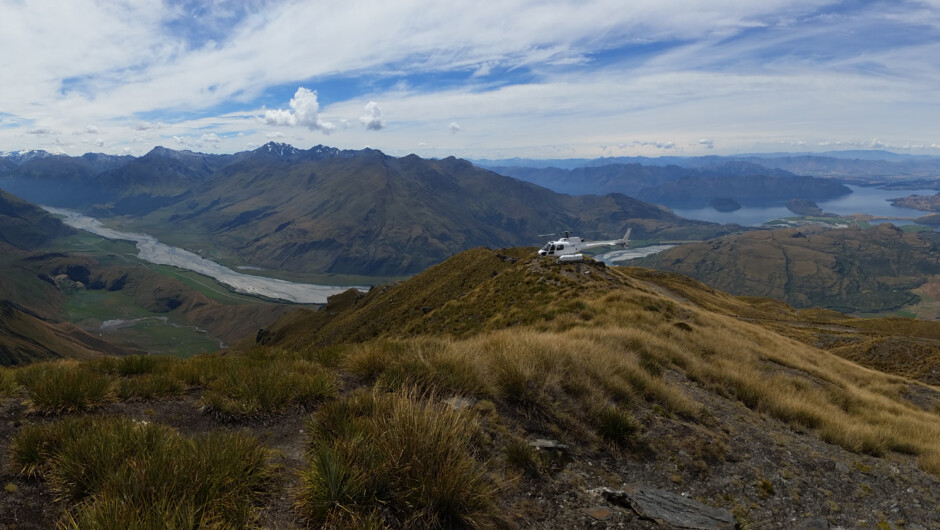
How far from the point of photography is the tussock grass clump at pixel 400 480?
428 centimetres

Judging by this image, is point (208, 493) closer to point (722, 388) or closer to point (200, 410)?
point (200, 410)

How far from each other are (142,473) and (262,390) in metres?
3.41

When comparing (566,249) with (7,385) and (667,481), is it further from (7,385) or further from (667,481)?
(7,385)

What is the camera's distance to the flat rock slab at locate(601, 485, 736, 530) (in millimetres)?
5594

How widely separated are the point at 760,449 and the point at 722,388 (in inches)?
156

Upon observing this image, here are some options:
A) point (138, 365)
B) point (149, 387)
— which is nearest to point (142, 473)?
point (149, 387)

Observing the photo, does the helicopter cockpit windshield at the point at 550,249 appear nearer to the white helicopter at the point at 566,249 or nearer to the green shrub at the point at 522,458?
the white helicopter at the point at 566,249

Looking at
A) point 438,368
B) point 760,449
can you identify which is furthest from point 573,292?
point 438,368

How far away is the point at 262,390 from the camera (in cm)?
746

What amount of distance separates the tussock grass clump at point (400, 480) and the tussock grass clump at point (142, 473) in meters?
0.76

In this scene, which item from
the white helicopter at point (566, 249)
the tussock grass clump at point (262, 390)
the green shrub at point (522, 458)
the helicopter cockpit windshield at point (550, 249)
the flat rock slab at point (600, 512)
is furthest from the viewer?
the helicopter cockpit windshield at point (550, 249)

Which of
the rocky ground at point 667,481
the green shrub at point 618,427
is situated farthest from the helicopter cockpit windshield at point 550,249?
the green shrub at point 618,427

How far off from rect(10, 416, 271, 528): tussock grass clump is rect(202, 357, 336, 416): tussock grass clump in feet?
5.33

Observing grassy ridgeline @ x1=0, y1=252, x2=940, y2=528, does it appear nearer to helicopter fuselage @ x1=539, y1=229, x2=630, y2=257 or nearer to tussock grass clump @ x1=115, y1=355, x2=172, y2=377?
tussock grass clump @ x1=115, y1=355, x2=172, y2=377
